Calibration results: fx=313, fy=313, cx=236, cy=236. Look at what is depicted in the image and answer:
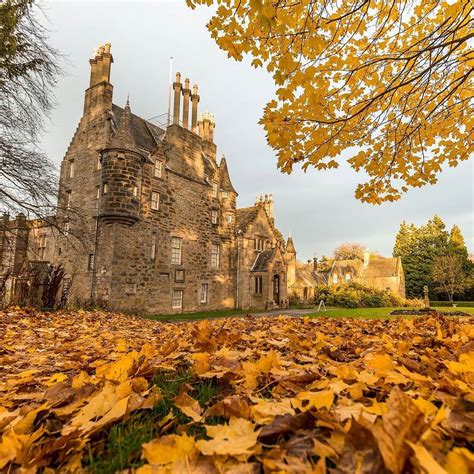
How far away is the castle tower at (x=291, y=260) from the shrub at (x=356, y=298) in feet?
33.3

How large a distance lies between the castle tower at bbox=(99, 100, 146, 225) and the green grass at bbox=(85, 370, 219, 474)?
17.4 m

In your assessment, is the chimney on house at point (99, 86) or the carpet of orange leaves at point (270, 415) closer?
the carpet of orange leaves at point (270, 415)

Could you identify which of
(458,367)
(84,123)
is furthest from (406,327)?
(84,123)

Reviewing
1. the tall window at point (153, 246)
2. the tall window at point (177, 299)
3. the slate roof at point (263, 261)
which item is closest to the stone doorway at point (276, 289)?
the slate roof at point (263, 261)

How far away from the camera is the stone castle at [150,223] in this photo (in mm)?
18219

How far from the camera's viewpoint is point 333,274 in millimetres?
54656

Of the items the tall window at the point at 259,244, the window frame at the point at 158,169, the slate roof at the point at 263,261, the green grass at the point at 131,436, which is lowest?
the green grass at the point at 131,436

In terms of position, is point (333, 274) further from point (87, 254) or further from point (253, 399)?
point (253, 399)

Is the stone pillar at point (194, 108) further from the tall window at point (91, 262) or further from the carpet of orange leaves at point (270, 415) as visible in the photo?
the carpet of orange leaves at point (270, 415)

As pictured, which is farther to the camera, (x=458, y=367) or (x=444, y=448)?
(x=458, y=367)


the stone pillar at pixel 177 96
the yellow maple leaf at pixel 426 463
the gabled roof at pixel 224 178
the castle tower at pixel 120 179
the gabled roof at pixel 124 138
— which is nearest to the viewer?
the yellow maple leaf at pixel 426 463

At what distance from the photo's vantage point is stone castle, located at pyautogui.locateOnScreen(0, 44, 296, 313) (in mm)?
18219

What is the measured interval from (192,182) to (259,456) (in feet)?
77.6

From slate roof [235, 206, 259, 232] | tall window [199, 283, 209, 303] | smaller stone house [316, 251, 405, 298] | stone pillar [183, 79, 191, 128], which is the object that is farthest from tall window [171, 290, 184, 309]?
smaller stone house [316, 251, 405, 298]
